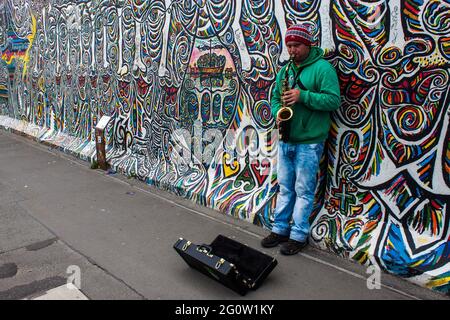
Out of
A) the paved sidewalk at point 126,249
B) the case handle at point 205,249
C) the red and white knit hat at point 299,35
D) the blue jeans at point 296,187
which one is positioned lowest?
the paved sidewalk at point 126,249

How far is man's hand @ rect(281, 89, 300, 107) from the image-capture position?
3.61 m

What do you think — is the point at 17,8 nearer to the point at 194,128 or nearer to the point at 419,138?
the point at 194,128

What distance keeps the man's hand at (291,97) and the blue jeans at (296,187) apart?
47 cm

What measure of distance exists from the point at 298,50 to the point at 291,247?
1.94 m

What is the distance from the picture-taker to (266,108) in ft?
15.2

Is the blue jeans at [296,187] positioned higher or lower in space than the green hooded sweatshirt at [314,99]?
lower

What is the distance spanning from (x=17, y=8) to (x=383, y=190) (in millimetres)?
11329

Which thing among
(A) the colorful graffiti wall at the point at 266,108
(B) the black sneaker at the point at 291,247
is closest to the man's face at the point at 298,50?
(A) the colorful graffiti wall at the point at 266,108

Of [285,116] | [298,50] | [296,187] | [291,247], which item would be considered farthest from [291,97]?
[291,247]

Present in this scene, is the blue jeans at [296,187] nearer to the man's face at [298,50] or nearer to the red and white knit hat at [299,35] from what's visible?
the man's face at [298,50]

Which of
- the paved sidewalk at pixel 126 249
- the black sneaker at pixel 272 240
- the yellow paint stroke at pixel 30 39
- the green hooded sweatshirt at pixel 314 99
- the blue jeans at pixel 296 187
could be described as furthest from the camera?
the yellow paint stroke at pixel 30 39

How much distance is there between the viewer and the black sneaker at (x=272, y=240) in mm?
4082

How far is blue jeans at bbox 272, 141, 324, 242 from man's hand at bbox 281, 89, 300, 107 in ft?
1.53

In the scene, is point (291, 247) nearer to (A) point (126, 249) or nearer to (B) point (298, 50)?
(A) point (126, 249)
